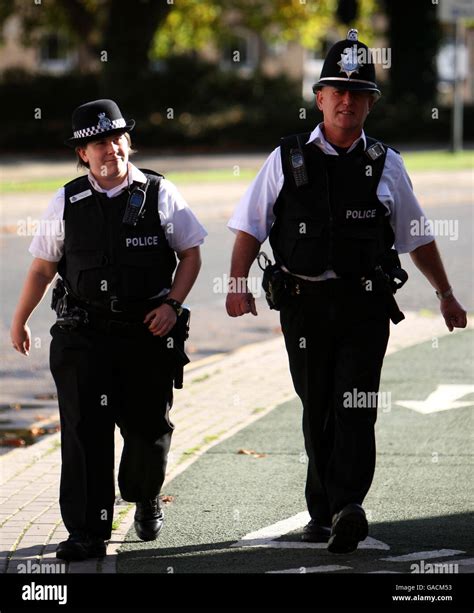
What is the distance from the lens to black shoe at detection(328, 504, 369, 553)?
568 cm

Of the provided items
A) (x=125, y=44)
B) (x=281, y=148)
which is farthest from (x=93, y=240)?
(x=125, y=44)

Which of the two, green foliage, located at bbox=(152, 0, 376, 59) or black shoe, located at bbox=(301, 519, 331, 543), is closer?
black shoe, located at bbox=(301, 519, 331, 543)

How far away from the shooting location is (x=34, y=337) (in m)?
12.2

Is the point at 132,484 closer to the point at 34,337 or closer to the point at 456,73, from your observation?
the point at 34,337

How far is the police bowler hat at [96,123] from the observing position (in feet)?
18.9

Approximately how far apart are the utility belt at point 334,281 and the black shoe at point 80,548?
1.23 metres

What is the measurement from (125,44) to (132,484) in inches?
1249

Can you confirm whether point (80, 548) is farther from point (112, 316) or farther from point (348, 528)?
point (348, 528)

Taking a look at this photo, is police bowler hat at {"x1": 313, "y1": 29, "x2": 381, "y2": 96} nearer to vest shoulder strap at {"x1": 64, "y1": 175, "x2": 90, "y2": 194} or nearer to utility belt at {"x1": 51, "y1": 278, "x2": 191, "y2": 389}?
vest shoulder strap at {"x1": 64, "y1": 175, "x2": 90, "y2": 194}

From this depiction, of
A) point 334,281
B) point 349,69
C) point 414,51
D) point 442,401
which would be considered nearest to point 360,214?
point 334,281

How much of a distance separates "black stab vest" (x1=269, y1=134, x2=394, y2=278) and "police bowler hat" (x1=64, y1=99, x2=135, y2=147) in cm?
69
